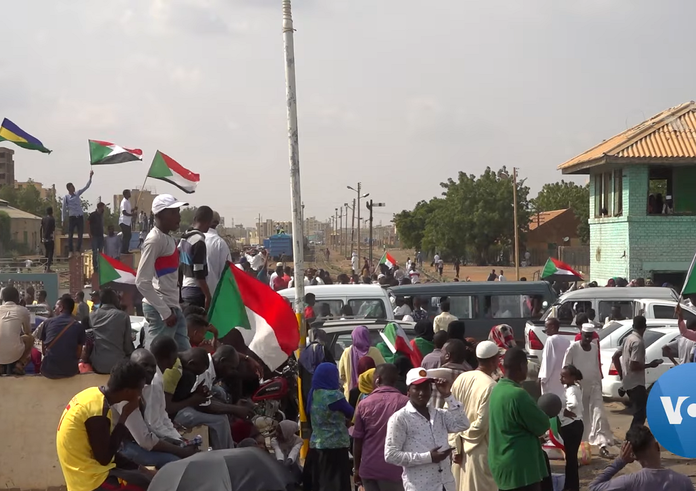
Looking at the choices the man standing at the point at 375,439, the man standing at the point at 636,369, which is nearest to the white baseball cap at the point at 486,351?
the man standing at the point at 375,439

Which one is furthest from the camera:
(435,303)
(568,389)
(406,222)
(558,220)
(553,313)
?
(406,222)

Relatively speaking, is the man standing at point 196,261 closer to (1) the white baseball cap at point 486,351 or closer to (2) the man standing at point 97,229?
(1) the white baseball cap at point 486,351

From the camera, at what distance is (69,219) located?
22609mm

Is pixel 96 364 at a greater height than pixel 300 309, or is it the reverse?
pixel 300 309

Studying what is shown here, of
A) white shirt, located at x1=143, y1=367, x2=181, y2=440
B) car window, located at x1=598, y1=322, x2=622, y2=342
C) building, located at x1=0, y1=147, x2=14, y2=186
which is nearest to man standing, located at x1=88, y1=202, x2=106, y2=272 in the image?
car window, located at x1=598, y1=322, x2=622, y2=342

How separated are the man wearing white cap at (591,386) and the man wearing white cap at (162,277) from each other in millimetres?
5232

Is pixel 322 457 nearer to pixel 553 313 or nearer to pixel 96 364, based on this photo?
pixel 96 364

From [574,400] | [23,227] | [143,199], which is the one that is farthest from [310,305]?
[23,227]

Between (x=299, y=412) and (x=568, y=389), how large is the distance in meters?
3.59

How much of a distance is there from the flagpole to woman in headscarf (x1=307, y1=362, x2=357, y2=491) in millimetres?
698

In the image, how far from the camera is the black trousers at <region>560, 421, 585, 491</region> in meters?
9.23

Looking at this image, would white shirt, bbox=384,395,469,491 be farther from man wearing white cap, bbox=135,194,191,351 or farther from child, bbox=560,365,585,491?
child, bbox=560,365,585,491

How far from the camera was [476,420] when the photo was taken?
24.3 ft

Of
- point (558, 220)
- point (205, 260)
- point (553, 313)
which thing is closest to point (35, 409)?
point (205, 260)
